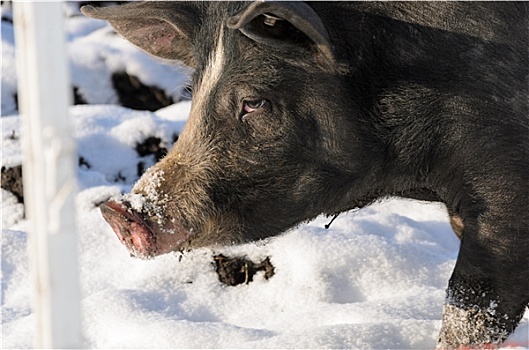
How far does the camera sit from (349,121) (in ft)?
9.89

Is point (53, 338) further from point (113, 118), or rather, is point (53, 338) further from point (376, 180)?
point (113, 118)

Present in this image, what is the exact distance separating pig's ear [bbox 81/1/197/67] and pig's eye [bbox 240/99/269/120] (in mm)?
377

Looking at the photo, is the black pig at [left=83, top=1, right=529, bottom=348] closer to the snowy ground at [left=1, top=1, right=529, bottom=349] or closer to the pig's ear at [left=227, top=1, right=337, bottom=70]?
the pig's ear at [left=227, top=1, right=337, bottom=70]

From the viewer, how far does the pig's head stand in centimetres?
288

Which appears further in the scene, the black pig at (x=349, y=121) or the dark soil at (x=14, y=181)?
the dark soil at (x=14, y=181)

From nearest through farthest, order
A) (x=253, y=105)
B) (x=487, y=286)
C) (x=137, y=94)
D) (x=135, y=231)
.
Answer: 1. (x=135, y=231)
2. (x=253, y=105)
3. (x=487, y=286)
4. (x=137, y=94)

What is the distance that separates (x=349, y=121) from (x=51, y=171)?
1.72 m

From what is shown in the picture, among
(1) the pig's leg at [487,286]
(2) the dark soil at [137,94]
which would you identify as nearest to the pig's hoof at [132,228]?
(1) the pig's leg at [487,286]

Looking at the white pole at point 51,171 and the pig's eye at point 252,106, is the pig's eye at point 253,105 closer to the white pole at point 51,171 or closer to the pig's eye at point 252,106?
the pig's eye at point 252,106

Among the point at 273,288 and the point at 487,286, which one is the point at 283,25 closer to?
the point at 487,286

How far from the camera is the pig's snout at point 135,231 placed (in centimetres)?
276

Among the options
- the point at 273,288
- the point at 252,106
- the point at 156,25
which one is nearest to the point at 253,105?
the point at 252,106

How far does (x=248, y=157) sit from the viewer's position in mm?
2971

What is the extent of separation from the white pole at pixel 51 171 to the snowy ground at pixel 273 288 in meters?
1.75
